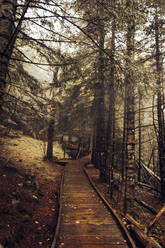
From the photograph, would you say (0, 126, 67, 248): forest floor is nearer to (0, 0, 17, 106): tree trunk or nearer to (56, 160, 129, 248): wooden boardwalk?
(56, 160, 129, 248): wooden boardwalk

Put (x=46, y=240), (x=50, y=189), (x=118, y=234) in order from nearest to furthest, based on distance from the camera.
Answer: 1. (x=46, y=240)
2. (x=118, y=234)
3. (x=50, y=189)

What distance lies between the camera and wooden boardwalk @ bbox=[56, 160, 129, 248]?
3.97 meters

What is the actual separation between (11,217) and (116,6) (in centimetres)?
731

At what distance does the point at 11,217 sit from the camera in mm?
4188

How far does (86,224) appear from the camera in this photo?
189 inches

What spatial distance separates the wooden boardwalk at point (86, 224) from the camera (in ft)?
13.0

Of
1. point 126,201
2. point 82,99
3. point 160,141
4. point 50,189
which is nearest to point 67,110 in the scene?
point 82,99

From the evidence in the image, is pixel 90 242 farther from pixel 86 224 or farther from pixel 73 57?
pixel 73 57

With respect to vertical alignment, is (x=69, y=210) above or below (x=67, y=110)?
below

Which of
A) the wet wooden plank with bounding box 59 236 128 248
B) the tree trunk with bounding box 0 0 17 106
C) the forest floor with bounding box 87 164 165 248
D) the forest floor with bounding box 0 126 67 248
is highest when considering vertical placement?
the tree trunk with bounding box 0 0 17 106

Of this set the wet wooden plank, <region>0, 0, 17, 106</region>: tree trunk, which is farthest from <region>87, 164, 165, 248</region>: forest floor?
<region>0, 0, 17, 106</region>: tree trunk

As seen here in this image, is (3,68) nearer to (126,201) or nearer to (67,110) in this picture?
(126,201)

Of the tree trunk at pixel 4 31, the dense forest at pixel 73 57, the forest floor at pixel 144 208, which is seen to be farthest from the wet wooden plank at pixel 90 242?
the tree trunk at pixel 4 31

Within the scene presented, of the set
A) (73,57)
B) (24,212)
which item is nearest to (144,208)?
(24,212)
